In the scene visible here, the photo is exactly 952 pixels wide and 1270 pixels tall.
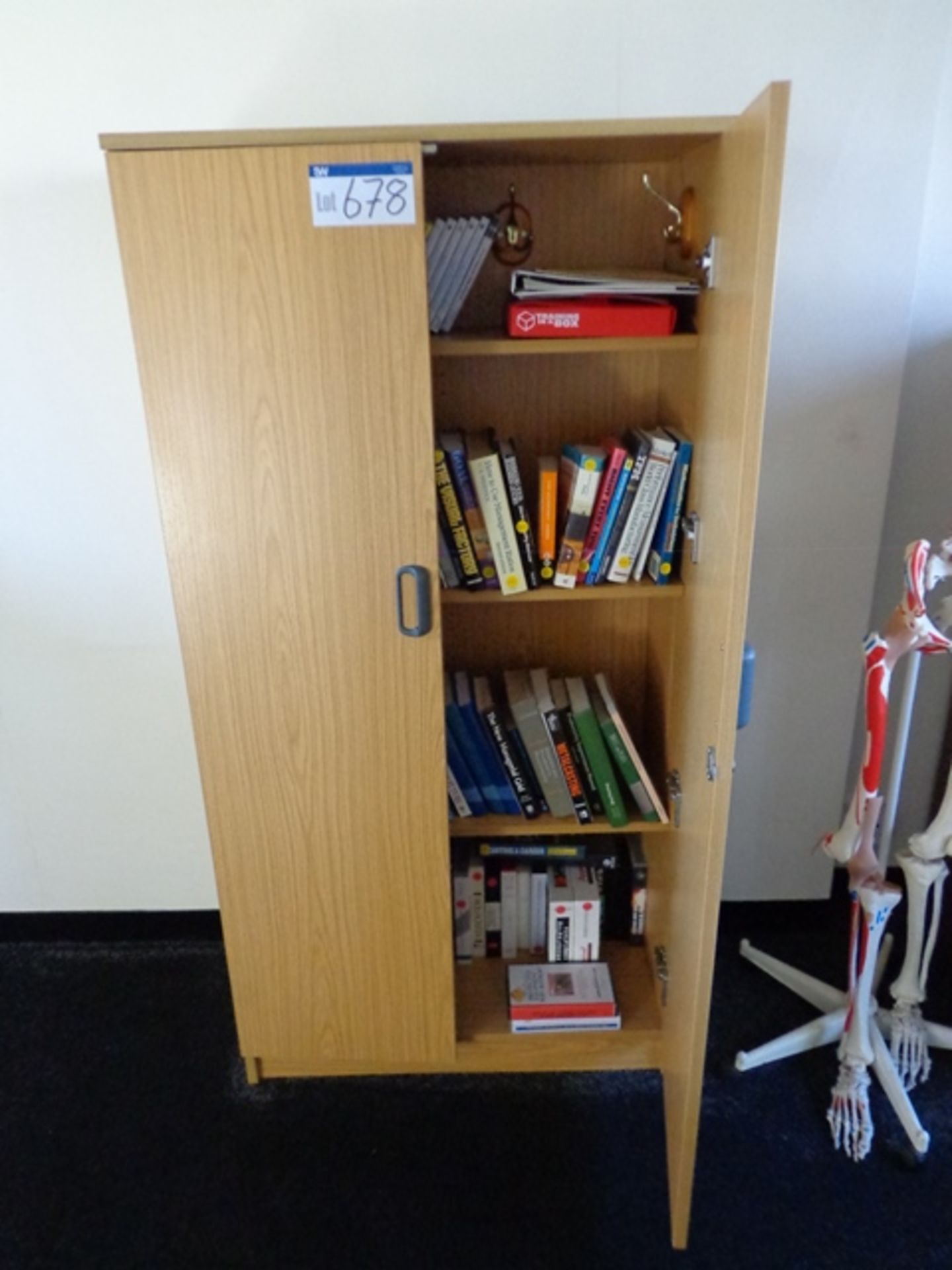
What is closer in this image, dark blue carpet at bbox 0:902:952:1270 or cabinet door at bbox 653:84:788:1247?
cabinet door at bbox 653:84:788:1247

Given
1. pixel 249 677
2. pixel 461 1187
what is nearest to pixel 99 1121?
pixel 461 1187

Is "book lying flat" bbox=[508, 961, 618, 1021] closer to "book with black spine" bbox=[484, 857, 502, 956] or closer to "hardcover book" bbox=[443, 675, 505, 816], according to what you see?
"book with black spine" bbox=[484, 857, 502, 956]

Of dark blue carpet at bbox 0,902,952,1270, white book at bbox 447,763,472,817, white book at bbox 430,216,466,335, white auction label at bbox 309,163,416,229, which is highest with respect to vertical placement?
white auction label at bbox 309,163,416,229

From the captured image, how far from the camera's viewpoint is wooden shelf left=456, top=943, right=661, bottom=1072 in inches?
71.7

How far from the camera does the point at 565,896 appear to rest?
189cm

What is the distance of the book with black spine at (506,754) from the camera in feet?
5.58

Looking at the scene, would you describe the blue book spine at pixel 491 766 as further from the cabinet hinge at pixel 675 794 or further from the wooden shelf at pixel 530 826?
the cabinet hinge at pixel 675 794

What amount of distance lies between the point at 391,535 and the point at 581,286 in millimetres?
491

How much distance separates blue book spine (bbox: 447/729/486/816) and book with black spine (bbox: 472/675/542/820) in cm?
7

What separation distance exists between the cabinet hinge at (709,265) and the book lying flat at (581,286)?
25 mm

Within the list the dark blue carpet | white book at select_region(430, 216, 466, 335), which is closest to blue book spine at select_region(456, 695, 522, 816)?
the dark blue carpet

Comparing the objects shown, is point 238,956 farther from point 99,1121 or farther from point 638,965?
point 638,965

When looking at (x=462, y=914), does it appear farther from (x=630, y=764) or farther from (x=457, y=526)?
(x=457, y=526)

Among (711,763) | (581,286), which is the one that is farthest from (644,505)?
(711,763)
